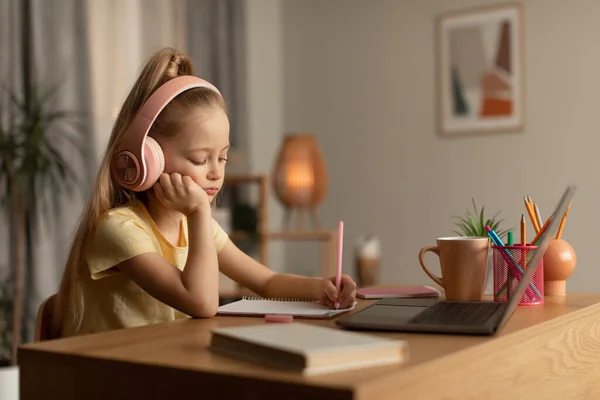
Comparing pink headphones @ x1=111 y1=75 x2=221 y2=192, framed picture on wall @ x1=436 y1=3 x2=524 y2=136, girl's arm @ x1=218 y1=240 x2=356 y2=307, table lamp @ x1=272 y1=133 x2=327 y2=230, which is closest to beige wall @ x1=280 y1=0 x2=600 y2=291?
framed picture on wall @ x1=436 y1=3 x2=524 y2=136

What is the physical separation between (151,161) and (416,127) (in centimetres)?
339

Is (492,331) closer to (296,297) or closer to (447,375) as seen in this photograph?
(447,375)

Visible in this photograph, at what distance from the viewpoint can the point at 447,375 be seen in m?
0.76

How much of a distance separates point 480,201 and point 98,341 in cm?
362

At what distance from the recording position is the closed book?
692mm

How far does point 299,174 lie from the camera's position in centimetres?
429

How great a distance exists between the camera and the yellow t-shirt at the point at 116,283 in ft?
3.95

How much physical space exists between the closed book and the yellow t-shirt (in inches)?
16.8

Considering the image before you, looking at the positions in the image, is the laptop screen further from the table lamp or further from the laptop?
the table lamp

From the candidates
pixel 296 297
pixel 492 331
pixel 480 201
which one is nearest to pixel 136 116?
pixel 296 297

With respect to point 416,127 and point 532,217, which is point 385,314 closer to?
point 532,217

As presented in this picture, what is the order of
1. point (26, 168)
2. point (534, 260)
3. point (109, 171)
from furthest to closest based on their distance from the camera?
1. point (26, 168)
2. point (109, 171)
3. point (534, 260)

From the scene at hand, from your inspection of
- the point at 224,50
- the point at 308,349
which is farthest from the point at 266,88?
the point at 308,349

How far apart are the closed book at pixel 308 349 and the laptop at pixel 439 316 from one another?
5.7 inches
